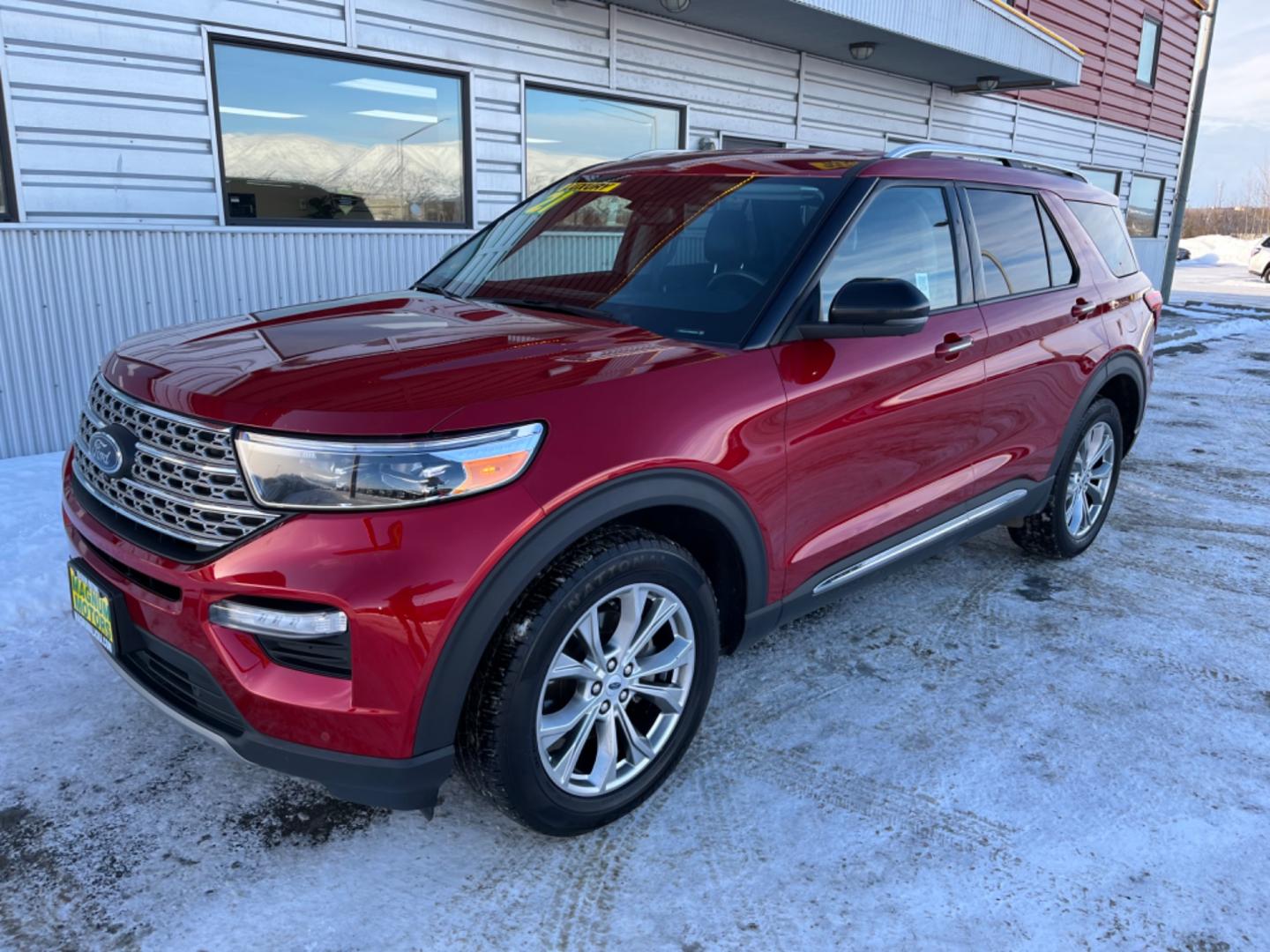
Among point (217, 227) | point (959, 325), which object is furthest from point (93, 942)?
point (217, 227)

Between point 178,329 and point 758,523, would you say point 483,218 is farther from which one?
point 758,523

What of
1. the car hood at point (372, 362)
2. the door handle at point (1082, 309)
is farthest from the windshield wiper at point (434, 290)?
the door handle at point (1082, 309)

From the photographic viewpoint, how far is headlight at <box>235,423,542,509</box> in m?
2.08

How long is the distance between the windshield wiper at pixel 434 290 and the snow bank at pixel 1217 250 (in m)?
37.6

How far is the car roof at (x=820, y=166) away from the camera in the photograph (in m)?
3.35

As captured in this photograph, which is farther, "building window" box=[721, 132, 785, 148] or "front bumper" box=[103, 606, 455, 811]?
"building window" box=[721, 132, 785, 148]

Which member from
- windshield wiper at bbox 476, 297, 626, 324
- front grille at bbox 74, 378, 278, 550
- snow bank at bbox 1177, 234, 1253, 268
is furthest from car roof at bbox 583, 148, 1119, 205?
snow bank at bbox 1177, 234, 1253, 268

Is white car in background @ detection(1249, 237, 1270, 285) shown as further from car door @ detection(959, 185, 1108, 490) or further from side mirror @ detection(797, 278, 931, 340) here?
side mirror @ detection(797, 278, 931, 340)

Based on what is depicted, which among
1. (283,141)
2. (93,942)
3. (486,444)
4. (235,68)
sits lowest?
(93,942)

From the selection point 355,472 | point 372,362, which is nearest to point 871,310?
point 372,362

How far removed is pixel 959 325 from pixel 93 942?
3257 millimetres

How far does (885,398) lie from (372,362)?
1678 millimetres

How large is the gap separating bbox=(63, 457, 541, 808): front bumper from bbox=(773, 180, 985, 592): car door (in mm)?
1080

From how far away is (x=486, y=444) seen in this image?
2145 millimetres
